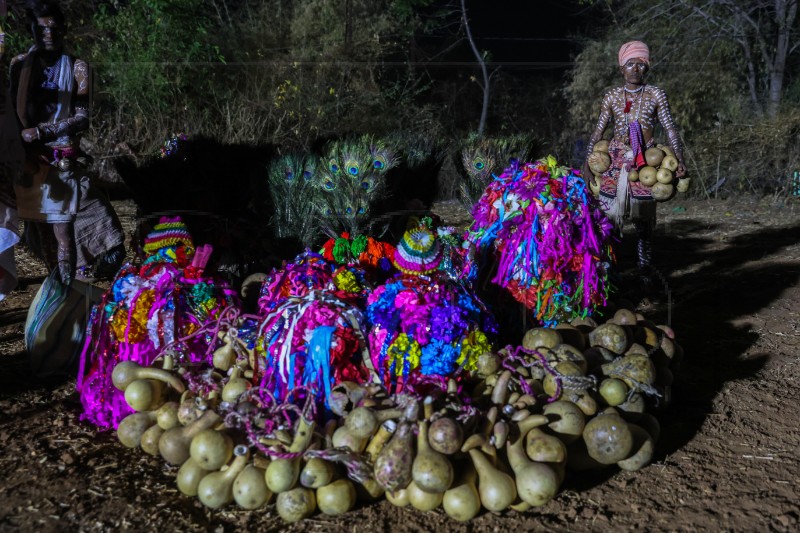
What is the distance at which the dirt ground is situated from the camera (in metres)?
2.48

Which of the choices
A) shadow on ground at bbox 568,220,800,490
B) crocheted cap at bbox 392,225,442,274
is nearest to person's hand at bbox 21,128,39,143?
crocheted cap at bbox 392,225,442,274

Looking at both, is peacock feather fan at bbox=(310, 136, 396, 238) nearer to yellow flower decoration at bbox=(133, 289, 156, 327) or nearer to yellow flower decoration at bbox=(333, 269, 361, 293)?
yellow flower decoration at bbox=(333, 269, 361, 293)

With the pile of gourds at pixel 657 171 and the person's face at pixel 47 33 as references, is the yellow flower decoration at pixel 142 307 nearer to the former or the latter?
the person's face at pixel 47 33

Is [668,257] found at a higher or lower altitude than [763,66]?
lower

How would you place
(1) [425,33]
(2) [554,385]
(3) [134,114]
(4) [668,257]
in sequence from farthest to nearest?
(1) [425,33] < (3) [134,114] < (4) [668,257] < (2) [554,385]

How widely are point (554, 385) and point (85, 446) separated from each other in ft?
6.90

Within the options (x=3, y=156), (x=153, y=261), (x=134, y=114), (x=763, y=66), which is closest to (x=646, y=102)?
(x=153, y=261)

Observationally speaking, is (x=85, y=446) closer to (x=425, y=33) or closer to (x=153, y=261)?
(x=153, y=261)

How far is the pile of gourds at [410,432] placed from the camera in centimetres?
246

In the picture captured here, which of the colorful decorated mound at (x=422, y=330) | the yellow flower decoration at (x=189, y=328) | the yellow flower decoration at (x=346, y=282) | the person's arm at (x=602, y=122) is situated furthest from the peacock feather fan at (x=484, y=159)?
the yellow flower decoration at (x=189, y=328)

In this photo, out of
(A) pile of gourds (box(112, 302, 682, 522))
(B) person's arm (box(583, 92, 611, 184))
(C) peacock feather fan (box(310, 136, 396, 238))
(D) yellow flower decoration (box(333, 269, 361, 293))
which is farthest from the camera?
(B) person's arm (box(583, 92, 611, 184))

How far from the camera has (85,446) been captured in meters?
3.04

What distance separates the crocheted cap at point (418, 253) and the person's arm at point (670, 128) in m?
2.25

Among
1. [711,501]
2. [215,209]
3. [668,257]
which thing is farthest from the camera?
[668,257]
